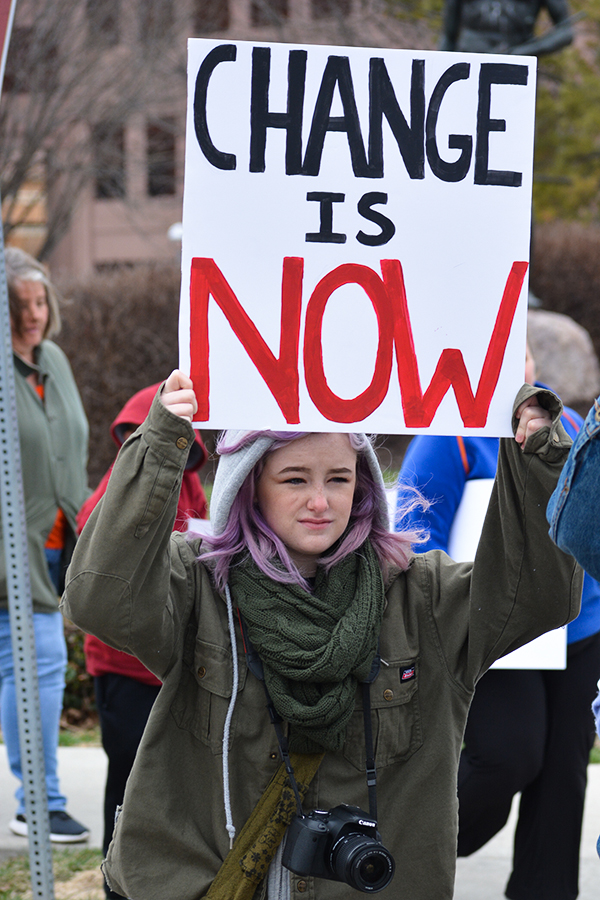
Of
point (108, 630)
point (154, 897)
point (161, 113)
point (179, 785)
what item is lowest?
point (154, 897)

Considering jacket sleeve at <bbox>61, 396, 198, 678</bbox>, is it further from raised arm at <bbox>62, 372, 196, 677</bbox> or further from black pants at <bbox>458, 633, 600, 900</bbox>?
black pants at <bbox>458, 633, 600, 900</bbox>

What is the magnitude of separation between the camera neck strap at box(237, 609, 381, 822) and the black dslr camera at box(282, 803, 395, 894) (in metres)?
0.03

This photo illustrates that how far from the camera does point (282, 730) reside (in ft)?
6.61

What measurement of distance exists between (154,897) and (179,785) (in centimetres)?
20

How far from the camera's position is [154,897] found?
6.57 feet

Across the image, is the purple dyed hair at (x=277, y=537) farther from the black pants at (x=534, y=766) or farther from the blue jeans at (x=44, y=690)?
the blue jeans at (x=44, y=690)

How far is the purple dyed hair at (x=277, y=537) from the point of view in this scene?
2.09 m

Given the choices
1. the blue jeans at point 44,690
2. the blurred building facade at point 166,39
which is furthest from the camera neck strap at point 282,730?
the blurred building facade at point 166,39

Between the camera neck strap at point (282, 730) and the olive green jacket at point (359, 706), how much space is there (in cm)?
3

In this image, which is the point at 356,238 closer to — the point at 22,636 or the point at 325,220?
the point at 325,220

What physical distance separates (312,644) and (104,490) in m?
1.17

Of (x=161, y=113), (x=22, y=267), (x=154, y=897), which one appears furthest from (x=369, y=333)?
(x=161, y=113)

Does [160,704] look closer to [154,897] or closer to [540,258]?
[154,897]

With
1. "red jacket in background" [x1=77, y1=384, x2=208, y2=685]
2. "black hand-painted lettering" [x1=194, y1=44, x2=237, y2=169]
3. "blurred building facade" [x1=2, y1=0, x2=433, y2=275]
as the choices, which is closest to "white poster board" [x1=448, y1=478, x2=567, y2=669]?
"red jacket in background" [x1=77, y1=384, x2=208, y2=685]
